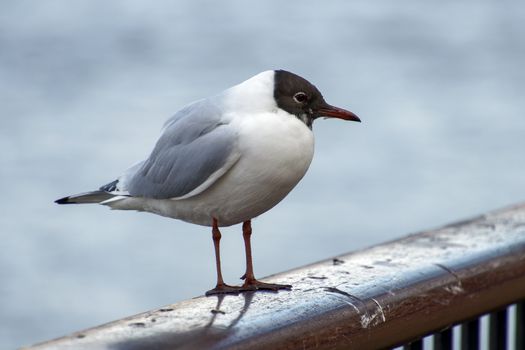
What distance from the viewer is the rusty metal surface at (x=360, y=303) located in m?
1.44

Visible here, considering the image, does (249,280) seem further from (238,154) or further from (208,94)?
(208,94)

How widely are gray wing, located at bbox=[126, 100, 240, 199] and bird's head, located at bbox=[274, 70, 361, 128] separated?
0.10 m

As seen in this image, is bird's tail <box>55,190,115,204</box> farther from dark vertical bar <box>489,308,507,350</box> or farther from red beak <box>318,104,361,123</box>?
dark vertical bar <box>489,308,507,350</box>

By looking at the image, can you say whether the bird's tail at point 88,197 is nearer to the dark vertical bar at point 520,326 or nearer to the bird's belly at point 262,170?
the bird's belly at point 262,170

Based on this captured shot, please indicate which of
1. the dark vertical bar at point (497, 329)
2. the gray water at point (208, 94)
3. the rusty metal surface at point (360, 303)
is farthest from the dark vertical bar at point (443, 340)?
the gray water at point (208, 94)

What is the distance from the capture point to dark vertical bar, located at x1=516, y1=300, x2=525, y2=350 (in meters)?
1.90

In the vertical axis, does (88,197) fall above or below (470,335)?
above

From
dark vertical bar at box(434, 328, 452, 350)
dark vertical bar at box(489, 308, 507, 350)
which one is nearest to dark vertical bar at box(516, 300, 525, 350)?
dark vertical bar at box(489, 308, 507, 350)

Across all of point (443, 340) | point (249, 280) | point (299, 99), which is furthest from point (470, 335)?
point (299, 99)

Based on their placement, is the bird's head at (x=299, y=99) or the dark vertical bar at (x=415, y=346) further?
the bird's head at (x=299, y=99)

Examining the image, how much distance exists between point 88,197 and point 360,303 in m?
0.76

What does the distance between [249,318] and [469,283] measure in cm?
38

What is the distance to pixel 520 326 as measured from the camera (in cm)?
192

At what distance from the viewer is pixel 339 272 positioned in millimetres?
1759
